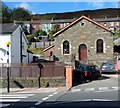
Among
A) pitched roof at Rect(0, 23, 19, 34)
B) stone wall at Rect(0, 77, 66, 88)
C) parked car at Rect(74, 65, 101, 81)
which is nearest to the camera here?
stone wall at Rect(0, 77, 66, 88)

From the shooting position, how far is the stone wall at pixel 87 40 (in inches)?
Result: 2009

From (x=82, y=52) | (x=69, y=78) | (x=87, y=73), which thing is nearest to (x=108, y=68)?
(x=87, y=73)

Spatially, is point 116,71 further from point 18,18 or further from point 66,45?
point 18,18

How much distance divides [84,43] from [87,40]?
0.59 meters

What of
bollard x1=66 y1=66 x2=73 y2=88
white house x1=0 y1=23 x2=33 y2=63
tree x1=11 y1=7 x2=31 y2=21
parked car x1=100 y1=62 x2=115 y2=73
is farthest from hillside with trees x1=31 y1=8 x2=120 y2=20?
bollard x1=66 y1=66 x2=73 y2=88

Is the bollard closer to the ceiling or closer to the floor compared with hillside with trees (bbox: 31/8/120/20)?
closer to the floor

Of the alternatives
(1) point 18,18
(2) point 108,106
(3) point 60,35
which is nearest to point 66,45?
(3) point 60,35

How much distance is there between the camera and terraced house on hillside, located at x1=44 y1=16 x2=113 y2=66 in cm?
5100

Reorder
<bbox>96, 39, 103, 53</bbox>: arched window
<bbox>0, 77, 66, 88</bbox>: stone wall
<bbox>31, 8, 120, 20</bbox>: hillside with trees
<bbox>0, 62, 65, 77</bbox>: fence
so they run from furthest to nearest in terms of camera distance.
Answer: <bbox>31, 8, 120, 20</bbox>: hillside with trees, <bbox>96, 39, 103, 53</bbox>: arched window, <bbox>0, 62, 65, 77</bbox>: fence, <bbox>0, 77, 66, 88</bbox>: stone wall

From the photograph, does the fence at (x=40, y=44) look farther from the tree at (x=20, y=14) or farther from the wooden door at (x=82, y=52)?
the tree at (x=20, y=14)

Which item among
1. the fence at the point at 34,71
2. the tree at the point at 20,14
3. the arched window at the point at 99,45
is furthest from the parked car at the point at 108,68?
the tree at the point at 20,14

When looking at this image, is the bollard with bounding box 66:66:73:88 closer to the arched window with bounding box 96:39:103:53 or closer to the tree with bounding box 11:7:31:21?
the arched window with bounding box 96:39:103:53

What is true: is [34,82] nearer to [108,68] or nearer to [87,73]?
[87,73]

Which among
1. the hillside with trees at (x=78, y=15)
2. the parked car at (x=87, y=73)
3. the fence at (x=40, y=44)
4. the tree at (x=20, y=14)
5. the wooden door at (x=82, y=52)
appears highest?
the hillside with trees at (x=78, y=15)
